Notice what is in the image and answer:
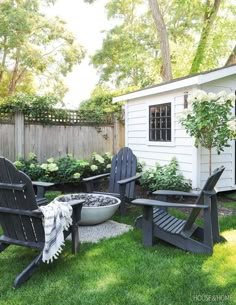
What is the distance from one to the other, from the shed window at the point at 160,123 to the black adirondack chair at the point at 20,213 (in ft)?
12.9

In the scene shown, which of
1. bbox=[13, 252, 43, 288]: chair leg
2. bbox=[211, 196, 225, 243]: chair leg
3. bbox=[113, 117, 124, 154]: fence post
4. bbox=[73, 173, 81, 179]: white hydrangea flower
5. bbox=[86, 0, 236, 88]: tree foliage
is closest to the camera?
bbox=[13, 252, 43, 288]: chair leg

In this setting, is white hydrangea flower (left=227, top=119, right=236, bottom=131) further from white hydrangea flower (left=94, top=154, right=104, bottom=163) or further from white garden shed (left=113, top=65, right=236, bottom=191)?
white hydrangea flower (left=94, top=154, right=104, bottom=163)

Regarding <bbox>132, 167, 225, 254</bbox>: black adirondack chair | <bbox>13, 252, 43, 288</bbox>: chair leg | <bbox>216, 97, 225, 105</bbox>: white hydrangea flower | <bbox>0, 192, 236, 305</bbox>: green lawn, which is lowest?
<bbox>0, 192, 236, 305</bbox>: green lawn

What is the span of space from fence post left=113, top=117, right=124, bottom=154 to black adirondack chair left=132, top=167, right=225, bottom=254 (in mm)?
4555

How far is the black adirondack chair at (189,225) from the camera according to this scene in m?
2.93

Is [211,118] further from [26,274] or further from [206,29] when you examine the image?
[206,29]

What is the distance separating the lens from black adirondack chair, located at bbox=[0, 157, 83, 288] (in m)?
2.44

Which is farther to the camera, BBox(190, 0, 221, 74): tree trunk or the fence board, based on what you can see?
BBox(190, 0, 221, 74): tree trunk

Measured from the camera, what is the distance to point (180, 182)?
17.5ft

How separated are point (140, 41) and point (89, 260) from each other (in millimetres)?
12575

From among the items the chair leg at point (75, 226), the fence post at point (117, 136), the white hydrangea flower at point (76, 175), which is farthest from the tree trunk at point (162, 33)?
the chair leg at point (75, 226)

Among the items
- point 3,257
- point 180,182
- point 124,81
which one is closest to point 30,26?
point 124,81

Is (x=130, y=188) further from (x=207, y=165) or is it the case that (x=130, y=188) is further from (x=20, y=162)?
(x=20, y=162)

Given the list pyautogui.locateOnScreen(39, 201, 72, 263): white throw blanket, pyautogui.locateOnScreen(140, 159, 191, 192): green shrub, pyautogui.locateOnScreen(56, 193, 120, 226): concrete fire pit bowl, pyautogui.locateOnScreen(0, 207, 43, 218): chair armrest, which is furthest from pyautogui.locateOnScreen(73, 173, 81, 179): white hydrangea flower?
pyautogui.locateOnScreen(0, 207, 43, 218): chair armrest
